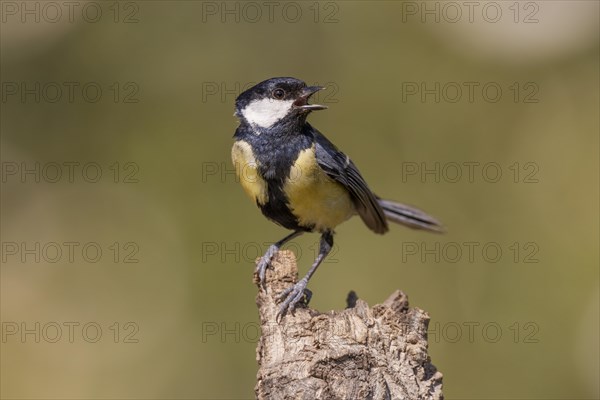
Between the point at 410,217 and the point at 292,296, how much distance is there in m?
1.95

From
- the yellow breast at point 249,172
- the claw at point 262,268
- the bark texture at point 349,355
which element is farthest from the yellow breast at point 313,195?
the bark texture at point 349,355

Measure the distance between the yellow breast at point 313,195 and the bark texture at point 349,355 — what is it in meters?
0.97

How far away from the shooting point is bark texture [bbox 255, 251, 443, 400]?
3207 millimetres

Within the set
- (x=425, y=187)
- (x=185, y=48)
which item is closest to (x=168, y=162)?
(x=185, y=48)

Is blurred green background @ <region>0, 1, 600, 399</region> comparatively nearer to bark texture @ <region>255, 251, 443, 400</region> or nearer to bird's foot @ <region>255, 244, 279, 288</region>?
bird's foot @ <region>255, 244, 279, 288</region>

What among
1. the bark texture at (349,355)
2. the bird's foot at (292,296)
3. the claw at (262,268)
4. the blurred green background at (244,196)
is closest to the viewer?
the bark texture at (349,355)

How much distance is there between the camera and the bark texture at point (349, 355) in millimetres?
3207

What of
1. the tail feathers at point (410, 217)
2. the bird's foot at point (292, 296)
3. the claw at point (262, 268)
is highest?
the tail feathers at point (410, 217)

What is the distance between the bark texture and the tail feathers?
1.99m

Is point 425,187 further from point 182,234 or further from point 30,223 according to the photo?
point 30,223

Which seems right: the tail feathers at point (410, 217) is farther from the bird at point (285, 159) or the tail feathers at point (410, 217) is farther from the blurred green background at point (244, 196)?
the blurred green background at point (244, 196)

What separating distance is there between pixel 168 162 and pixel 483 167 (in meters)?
2.93

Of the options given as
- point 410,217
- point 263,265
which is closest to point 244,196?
point 410,217

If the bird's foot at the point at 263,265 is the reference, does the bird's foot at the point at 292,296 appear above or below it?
below
